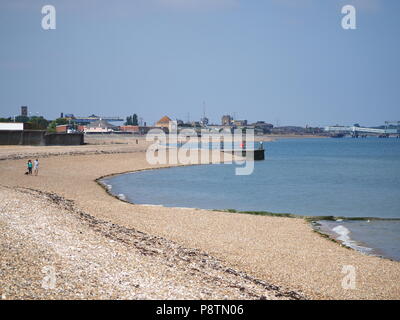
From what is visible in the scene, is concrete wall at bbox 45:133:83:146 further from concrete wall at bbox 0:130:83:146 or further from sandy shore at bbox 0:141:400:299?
sandy shore at bbox 0:141:400:299

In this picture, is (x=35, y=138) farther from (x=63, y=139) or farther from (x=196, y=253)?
(x=196, y=253)

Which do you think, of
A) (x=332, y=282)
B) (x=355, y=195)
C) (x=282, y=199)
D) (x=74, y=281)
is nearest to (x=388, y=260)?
(x=332, y=282)

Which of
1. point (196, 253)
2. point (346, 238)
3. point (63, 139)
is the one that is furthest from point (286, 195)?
point (63, 139)

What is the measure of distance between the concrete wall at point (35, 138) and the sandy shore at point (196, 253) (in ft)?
154

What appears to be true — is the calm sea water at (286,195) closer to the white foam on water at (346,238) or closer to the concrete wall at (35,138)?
the white foam on water at (346,238)

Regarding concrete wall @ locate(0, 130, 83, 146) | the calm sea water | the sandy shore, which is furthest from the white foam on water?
concrete wall @ locate(0, 130, 83, 146)

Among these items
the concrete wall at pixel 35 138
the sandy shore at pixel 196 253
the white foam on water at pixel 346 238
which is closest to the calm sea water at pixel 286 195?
the white foam on water at pixel 346 238

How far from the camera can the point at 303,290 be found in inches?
496

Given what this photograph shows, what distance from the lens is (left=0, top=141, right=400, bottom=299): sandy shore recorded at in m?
11.2

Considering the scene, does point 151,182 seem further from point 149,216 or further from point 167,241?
point 167,241

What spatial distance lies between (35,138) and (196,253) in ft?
205

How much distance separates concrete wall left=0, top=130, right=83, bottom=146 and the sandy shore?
46832 mm

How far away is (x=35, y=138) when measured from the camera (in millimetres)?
73812

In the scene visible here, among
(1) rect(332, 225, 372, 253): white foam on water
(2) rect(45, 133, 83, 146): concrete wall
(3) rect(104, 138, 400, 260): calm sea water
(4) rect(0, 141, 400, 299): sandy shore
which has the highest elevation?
(2) rect(45, 133, 83, 146): concrete wall
